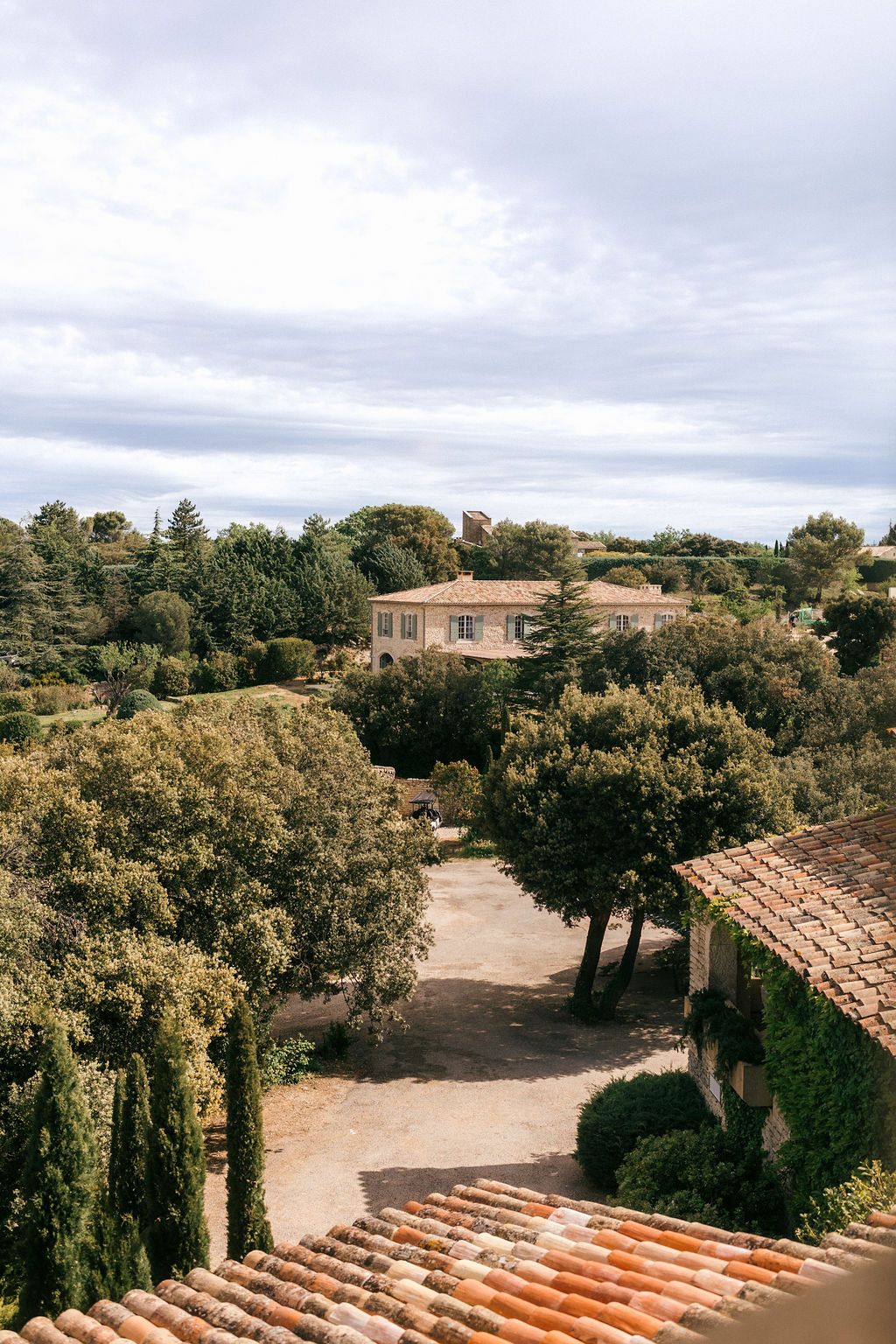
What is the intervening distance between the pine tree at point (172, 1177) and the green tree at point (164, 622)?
4941 centimetres

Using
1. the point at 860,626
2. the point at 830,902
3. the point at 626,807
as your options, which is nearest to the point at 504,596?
the point at 860,626

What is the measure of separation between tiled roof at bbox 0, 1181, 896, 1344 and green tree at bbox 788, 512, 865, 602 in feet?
149

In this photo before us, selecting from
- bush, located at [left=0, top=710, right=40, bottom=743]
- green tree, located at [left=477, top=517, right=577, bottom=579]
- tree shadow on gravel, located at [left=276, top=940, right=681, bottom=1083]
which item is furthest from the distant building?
tree shadow on gravel, located at [left=276, top=940, right=681, bottom=1083]

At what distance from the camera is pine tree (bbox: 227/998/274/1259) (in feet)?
40.5

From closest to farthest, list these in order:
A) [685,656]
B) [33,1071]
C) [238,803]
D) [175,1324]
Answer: [175,1324] → [33,1071] → [238,803] → [685,656]

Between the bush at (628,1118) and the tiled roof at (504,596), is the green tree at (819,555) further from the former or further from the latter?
the bush at (628,1118)

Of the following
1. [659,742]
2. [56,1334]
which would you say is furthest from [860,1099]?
[659,742]

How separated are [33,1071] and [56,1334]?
23.2 feet

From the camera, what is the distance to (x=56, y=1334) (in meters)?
6.18

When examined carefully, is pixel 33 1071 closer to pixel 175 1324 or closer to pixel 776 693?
pixel 175 1324

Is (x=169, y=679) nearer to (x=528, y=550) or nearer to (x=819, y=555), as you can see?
(x=528, y=550)

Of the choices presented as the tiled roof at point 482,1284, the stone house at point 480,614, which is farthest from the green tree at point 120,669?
the tiled roof at point 482,1284

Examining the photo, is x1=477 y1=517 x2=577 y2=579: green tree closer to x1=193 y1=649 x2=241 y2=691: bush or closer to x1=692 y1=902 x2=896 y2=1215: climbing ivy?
x1=193 y1=649 x2=241 y2=691: bush

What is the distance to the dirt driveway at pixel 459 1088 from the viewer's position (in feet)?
47.3
